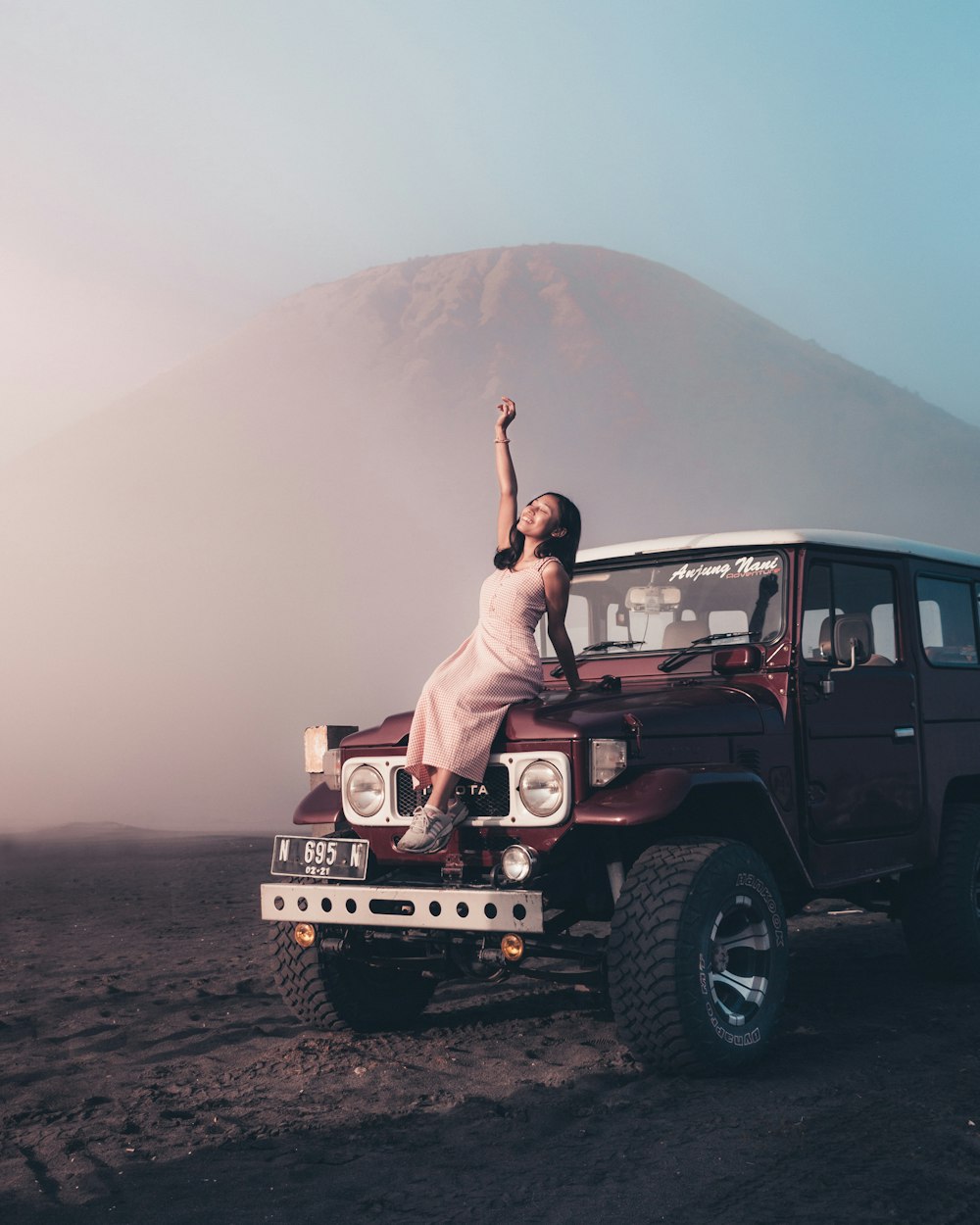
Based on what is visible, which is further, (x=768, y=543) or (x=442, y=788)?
(x=768, y=543)

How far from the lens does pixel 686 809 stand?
5781 millimetres

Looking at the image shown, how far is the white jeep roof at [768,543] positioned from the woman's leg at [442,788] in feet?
6.57

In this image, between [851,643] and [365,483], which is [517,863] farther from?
[365,483]

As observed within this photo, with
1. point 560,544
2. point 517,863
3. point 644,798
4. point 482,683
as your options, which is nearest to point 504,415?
point 560,544


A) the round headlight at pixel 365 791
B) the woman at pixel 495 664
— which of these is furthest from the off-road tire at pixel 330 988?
the woman at pixel 495 664

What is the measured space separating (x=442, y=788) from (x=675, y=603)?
208cm

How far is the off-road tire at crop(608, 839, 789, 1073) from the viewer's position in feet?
16.8

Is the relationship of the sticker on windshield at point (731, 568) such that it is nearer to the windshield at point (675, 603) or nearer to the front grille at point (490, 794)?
the windshield at point (675, 603)

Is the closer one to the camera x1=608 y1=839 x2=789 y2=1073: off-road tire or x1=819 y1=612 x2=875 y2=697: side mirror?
x1=608 y1=839 x2=789 y2=1073: off-road tire

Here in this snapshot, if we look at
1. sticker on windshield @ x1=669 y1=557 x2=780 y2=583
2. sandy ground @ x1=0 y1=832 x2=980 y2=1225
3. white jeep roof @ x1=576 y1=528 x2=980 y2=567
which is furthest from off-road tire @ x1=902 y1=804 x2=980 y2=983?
sticker on windshield @ x1=669 y1=557 x2=780 y2=583

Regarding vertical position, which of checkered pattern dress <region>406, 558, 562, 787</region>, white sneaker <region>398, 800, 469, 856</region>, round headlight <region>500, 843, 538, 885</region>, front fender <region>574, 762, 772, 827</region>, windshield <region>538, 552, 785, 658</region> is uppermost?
windshield <region>538, 552, 785, 658</region>

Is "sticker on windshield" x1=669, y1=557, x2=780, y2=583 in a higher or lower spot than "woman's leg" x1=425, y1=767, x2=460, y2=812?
higher

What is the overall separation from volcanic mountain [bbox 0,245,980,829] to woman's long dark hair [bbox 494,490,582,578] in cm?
3650

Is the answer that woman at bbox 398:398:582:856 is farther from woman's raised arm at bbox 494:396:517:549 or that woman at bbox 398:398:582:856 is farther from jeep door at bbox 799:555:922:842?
jeep door at bbox 799:555:922:842
